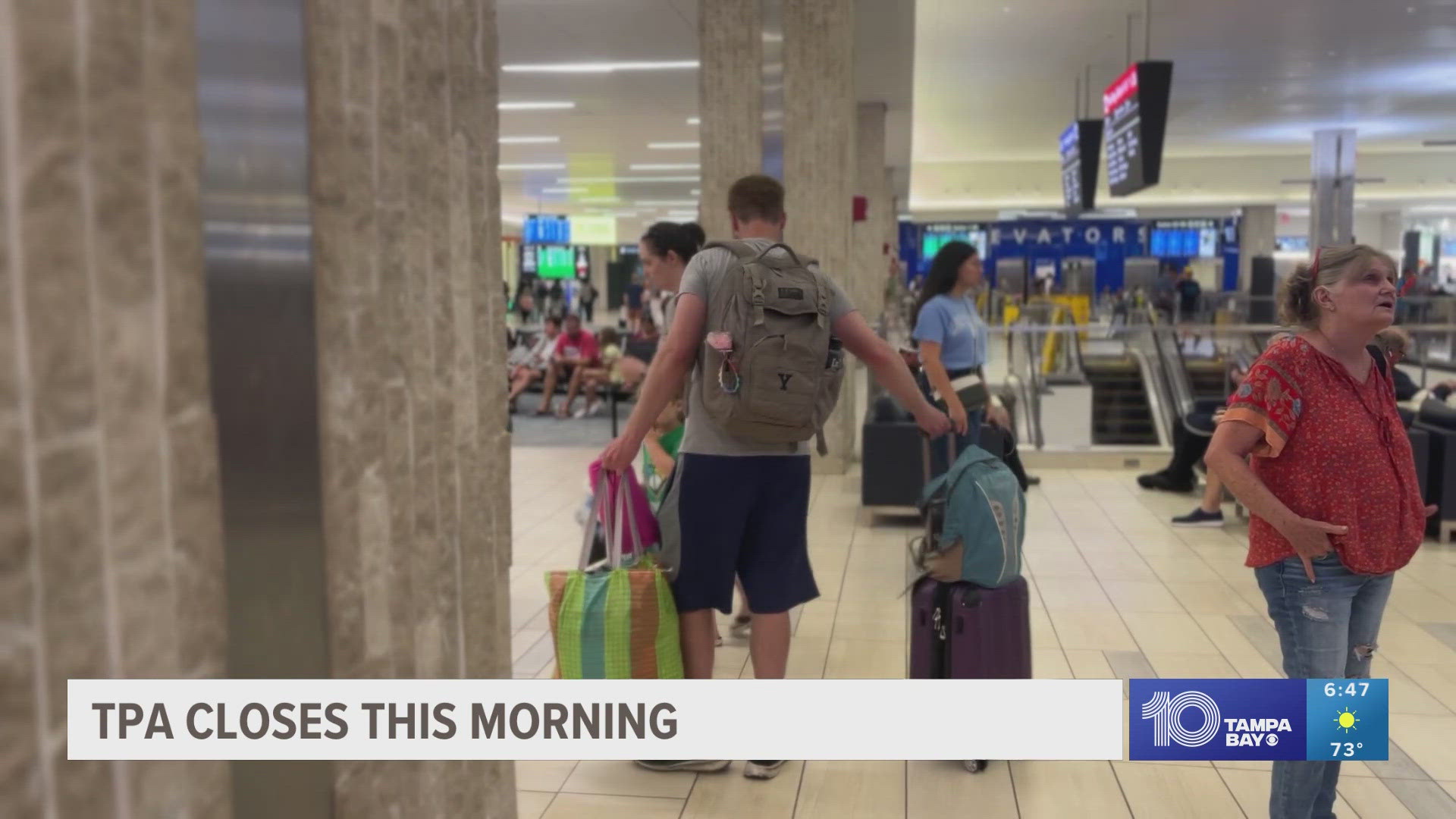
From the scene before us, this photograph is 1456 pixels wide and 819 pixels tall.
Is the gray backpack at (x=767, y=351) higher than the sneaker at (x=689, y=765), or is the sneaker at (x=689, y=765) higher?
the gray backpack at (x=767, y=351)

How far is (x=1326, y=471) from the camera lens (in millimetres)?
2459

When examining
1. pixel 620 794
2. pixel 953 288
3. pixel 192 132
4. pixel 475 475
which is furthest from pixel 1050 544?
pixel 192 132

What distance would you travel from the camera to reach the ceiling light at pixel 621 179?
75.0ft

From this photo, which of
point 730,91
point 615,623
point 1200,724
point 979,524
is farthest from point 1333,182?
point 615,623

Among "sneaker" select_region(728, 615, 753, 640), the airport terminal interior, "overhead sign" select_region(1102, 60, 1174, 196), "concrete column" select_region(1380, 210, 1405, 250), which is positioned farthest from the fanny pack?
"concrete column" select_region(1380, 210, 1405, 250)

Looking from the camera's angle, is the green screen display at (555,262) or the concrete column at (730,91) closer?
the concrete column at (730,91)

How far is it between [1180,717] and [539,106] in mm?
12028

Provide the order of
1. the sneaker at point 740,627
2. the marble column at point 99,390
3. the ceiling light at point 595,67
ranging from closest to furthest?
1. the marble column at point 99,390
2. the sneaker at point 740,627
3. the ceiling light at point 595,67

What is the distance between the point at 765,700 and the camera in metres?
1.85

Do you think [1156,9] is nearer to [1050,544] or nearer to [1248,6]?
[1248,6]

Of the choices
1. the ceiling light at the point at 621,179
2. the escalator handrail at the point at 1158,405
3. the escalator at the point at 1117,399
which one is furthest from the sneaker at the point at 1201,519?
the ceiling light at the point at 621,179

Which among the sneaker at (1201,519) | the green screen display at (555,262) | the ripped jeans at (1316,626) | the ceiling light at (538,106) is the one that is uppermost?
the ceiling light at (538,106)

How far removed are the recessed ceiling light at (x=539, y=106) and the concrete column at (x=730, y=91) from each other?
20.9 feet

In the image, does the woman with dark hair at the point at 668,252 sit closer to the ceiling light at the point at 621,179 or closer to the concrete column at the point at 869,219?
the concrete column at the point at 869,219
